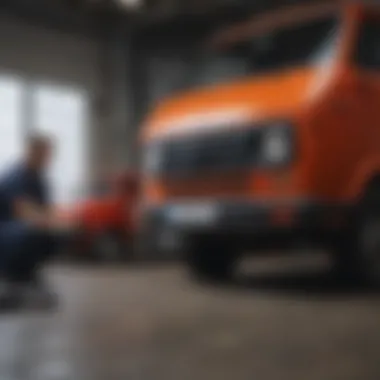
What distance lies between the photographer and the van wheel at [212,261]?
7.95m

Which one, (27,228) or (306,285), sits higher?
(27,228)

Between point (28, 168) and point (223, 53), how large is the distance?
257cm

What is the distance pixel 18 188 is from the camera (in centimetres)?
606

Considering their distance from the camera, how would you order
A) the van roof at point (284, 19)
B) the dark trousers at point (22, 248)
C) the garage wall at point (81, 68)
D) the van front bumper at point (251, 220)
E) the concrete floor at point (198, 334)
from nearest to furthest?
the concrete floor at point (198, 334), the dark trousers at point (22, 248), the van front bumper at point (251, 220), the van roof at point (284, 19), the garage wall at point (81, 68)

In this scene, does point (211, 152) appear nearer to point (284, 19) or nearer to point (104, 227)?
point (284, 19)

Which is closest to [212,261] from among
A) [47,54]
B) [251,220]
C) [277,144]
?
[251,220]

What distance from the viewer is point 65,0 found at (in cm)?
1205

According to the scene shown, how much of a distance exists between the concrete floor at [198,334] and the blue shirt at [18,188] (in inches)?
30.1

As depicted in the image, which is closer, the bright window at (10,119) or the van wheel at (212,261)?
the van wheel at (212,261)

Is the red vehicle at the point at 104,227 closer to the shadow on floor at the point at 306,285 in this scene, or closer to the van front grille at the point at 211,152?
the shadow on floor at the point at 306,285

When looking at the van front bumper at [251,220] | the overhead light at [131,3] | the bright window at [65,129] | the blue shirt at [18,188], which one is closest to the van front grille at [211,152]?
the van front bumper at [251,220]

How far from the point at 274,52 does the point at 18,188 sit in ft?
8.24

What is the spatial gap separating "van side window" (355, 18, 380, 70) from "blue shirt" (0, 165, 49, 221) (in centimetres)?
258

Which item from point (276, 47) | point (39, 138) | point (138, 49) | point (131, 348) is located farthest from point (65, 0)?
point (131, 348)
